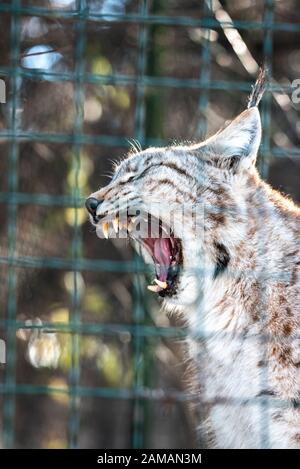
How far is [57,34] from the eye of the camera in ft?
23.2

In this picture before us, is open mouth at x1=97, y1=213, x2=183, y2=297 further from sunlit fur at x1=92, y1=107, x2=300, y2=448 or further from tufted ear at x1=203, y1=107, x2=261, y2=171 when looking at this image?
tufted ear at x1=203, y1=107, x2=261, y2=171

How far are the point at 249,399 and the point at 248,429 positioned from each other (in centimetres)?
15

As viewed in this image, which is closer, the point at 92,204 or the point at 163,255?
the point at 92,204

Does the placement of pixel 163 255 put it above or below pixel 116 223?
below

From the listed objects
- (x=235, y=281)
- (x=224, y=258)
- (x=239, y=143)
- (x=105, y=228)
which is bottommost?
(x=235, y=281)

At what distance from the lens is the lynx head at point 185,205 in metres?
4.51

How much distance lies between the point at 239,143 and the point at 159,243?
2.04ft

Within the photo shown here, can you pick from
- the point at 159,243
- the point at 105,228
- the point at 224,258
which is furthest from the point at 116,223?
the point at 224,258

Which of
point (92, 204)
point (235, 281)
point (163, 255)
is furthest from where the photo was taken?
point (163, 255)

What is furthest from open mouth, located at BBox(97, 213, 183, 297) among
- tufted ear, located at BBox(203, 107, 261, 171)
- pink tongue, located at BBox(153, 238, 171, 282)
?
tufted ear, located at BBox(203, 107, 261, 171)

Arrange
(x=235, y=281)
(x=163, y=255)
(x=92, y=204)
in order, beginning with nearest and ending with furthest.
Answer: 1. (x=235, y=281)
2. (x=92, y=204)
3. (x=163, y=255)

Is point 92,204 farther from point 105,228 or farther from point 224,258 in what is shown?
point 224,258

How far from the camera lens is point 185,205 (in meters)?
4.54
